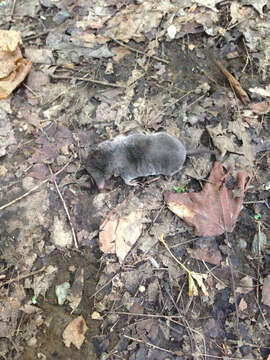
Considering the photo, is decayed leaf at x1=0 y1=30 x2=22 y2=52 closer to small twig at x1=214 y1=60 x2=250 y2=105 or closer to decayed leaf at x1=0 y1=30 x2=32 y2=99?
decayed leaf at x1=0 y1=30 x2=32 y2=99

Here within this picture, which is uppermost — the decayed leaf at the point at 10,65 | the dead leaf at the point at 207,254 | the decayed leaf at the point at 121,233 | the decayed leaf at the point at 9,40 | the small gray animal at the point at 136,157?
the decayed leaf at the point at 9,40

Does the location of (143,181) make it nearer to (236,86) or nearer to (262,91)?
(236,86)

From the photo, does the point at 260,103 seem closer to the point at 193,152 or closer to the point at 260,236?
the point at 193,152

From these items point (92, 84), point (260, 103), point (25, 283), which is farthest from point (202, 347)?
point (92, 84)

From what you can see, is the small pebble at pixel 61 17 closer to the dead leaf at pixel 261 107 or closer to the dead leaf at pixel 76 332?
the dead leaf at pixel 261 107

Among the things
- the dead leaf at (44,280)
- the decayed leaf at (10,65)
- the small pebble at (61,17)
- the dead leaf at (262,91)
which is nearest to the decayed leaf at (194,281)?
the dead leaf at (44,280)

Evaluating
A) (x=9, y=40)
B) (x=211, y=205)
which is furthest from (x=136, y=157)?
(x=9, y=40)
